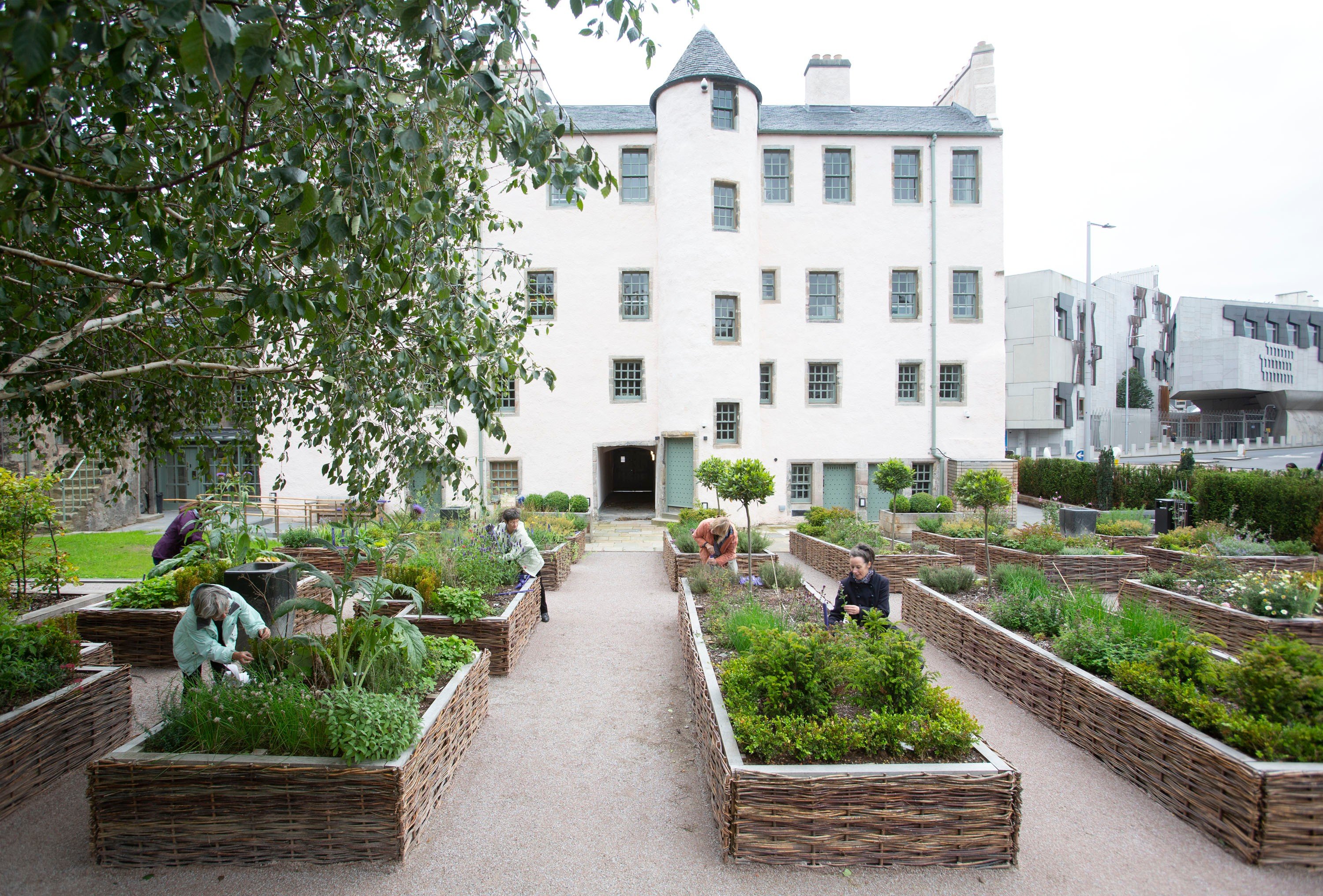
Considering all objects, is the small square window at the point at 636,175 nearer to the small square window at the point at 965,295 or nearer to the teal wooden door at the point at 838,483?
the small square window at the point at 965,295

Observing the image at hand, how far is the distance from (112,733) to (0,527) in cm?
417

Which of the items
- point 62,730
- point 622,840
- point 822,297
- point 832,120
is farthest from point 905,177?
point 62,730

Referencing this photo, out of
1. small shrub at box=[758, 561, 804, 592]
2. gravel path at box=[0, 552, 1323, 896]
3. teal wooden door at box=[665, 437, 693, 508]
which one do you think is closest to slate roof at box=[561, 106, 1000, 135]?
teal wooden door at box=[665, 437, 693, 508]

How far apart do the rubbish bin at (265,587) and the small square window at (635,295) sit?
1587 centimetres

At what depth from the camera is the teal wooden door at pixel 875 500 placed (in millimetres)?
21375

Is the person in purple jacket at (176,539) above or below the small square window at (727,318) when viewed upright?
below

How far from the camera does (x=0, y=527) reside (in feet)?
24.6

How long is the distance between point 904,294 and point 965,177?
4.36 metres

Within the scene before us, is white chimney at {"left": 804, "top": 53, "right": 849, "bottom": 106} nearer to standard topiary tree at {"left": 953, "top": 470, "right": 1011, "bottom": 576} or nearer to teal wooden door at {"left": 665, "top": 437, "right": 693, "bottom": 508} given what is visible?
teal wooden door at {"left": 665, "top": 437, "right": 693, "bottom": 508}

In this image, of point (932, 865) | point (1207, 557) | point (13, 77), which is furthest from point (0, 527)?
point (1207, 557)

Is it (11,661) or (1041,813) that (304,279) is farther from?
(1041,813)

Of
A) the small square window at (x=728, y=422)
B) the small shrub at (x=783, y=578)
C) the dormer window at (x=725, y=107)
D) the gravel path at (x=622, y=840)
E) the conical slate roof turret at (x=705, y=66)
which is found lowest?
the gravel path at (x=622, y=840)

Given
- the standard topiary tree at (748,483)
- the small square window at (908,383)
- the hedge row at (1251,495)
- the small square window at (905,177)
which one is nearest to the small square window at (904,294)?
the small square window at (908,383)

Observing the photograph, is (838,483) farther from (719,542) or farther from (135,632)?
(135,632)
